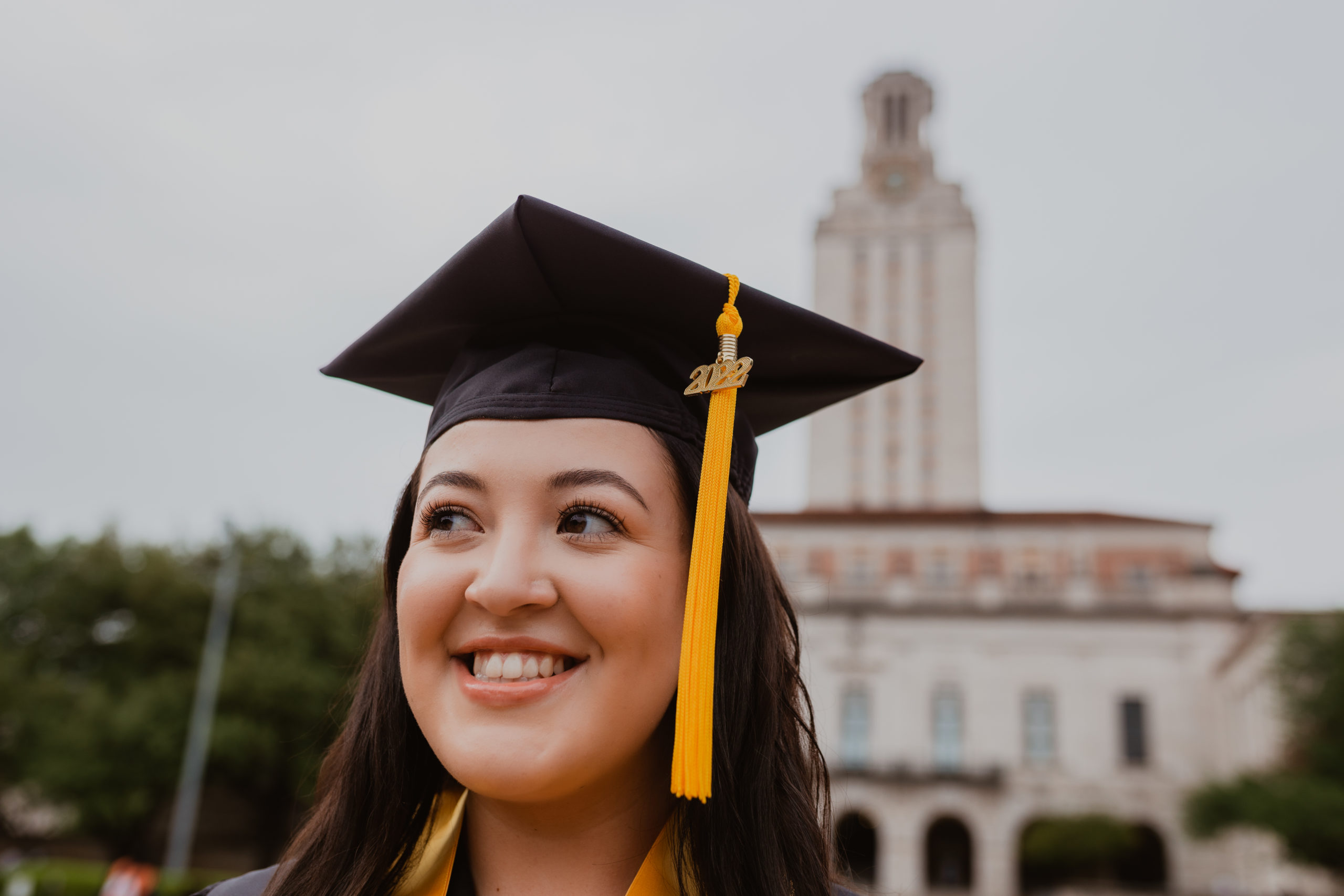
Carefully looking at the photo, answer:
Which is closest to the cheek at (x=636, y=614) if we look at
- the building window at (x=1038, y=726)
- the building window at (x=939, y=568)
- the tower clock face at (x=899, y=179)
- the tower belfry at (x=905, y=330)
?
the building window at (x=1038, y=726)

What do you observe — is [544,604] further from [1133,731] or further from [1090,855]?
[1133,731]

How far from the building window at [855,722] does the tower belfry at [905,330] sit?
15.9 m

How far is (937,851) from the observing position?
112ft

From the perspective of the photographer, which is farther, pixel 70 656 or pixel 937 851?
pixel 937 851

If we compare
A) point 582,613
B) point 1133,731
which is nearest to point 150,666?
point 582,613

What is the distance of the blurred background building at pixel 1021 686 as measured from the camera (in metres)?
31.1

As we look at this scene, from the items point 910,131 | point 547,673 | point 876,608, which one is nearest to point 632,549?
point 547,673

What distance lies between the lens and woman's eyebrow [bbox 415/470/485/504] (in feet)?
5.36

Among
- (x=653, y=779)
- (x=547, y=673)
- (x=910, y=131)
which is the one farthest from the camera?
(x=910, y=131)

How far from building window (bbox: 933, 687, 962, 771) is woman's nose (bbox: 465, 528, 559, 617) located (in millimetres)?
33941

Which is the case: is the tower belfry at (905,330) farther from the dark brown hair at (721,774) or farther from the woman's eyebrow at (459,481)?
the woman's eyebrow at (459,481)

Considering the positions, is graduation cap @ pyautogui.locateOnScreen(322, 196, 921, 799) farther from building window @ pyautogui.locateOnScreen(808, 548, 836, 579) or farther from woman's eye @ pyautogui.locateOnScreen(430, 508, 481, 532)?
building window @ pyautogui.locateOnScreen(808, 548, 836, 579)

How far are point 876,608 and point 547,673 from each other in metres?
33.7

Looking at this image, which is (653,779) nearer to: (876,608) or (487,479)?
(487,479)
